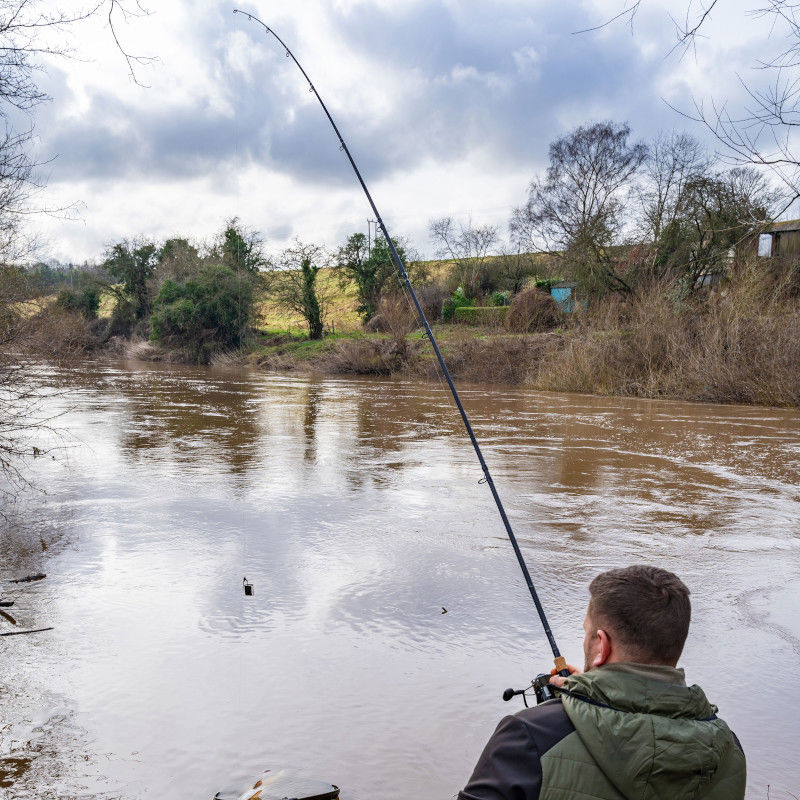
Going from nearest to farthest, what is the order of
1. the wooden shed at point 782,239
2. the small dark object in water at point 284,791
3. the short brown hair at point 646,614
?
the short brown hair at point 646,614 → the small dark object in water at point 284,791 → the wooden shed at point 782,239

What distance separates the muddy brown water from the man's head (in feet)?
6.63

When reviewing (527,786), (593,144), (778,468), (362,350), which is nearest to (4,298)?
(527,786)

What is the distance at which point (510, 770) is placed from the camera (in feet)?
6.50

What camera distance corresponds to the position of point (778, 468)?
11.9 meters

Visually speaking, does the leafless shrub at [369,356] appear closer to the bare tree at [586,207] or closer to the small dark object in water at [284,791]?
the bare tree at [586,207]

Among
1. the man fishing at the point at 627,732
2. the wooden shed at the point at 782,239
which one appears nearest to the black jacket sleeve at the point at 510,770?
the man fishing at the point at 627,732

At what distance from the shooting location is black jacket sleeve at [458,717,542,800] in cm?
195

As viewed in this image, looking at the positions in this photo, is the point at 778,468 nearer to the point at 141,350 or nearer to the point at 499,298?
the point at 499,298

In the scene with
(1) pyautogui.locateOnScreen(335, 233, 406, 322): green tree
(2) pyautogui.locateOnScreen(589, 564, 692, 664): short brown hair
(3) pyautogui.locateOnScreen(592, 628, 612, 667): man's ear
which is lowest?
(3) pyautogui.locateOnScreen(592, 628, 612, 667): man's ear

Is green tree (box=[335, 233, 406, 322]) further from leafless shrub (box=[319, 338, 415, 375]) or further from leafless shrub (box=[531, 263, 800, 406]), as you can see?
leafless shrub (box=[531, 263, 800, 406])

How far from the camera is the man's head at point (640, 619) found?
211 centimetres

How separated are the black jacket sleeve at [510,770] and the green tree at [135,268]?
49.6 m

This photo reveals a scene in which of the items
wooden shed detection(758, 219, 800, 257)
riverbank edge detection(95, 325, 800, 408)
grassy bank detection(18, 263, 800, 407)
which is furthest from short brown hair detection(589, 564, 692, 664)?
wooden shed detection(758, 219, 800, 257)

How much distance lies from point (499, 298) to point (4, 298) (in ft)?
120
